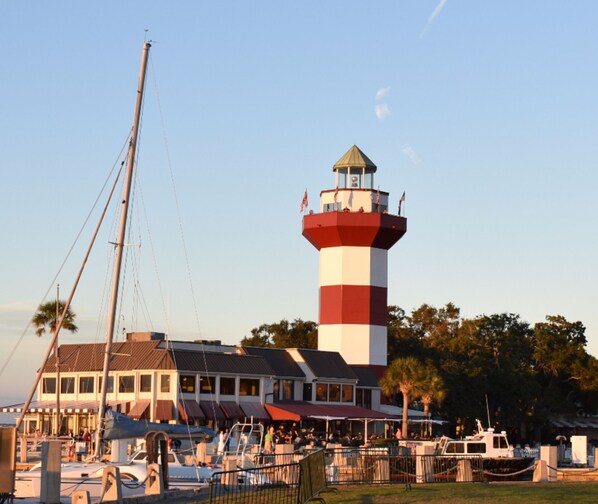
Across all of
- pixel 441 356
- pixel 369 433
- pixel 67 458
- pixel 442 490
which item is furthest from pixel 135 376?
pixel 442 490

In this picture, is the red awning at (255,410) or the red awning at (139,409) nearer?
the red awning at (139,409)

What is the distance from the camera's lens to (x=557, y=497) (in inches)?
1041

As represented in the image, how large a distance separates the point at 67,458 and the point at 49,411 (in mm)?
25426

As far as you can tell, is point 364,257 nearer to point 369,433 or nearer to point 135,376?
point 369,433

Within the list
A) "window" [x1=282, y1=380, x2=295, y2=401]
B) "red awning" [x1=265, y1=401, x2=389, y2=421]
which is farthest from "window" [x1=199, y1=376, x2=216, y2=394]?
"window" [x1=282, y1=380, x2=295, y2=401]

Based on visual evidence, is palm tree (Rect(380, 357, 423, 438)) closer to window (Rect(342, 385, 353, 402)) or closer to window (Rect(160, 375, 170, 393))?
window (Rect(342, 385, 353, 402))

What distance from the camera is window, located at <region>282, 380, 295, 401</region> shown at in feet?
255

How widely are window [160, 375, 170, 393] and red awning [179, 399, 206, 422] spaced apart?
1.25 m

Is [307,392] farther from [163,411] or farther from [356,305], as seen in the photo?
[163,411]

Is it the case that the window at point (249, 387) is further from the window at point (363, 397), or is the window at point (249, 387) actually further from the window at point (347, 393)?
the window at point (363, 397)

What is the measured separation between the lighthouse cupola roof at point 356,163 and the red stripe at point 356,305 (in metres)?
10.3

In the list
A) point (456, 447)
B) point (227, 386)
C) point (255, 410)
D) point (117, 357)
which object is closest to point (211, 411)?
point (227, 386)

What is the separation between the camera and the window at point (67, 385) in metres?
73.6

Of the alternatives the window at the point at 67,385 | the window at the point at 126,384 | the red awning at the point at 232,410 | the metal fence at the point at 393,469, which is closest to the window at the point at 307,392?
the red awning at the point at 232,410
